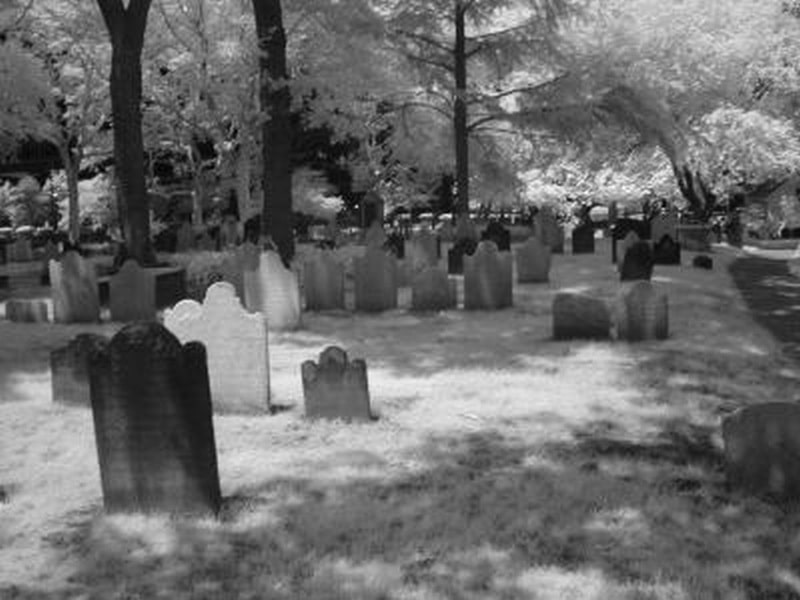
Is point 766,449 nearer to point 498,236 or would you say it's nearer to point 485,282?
point 485,282

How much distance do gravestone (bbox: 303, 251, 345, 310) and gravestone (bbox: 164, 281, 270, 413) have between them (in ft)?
20.4

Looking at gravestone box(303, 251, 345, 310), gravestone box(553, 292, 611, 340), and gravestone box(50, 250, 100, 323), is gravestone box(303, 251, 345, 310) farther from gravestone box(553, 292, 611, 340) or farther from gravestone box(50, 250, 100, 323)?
gravestone box(553, 292, 611, 340)

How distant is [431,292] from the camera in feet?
47.0

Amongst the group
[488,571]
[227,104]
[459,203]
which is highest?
[227,104]

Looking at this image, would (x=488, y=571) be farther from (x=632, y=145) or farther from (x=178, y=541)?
(x=632, y=145)

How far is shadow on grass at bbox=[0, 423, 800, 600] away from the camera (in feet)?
16.6

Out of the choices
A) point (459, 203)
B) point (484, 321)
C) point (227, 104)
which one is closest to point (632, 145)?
point (459, 203)

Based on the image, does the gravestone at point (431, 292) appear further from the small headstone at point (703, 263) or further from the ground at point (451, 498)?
the small headstone at point (703, 263)

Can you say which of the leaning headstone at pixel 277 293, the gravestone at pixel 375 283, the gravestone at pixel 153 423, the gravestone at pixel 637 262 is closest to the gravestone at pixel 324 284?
the gravestone at pixel 375 283

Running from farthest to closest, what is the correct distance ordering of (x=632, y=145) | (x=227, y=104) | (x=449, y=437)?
(x=632, y=145) < (x=227, y=104) < (x=449, y=437)

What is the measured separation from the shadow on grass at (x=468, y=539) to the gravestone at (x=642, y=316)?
4.53m

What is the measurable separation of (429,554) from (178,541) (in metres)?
1.34

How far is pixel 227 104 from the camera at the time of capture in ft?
100

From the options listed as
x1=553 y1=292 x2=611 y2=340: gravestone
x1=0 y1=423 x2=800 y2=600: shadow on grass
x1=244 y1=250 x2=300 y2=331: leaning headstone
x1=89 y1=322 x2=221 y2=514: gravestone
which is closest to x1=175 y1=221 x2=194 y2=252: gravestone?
x1=244 y1=250 x2=300 y2=331: leaning headstone
